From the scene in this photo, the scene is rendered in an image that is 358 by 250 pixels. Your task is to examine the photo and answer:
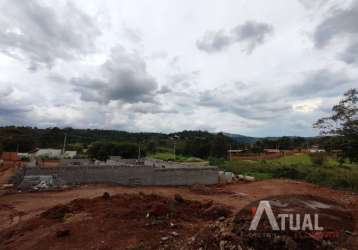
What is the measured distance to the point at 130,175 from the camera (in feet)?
54.9

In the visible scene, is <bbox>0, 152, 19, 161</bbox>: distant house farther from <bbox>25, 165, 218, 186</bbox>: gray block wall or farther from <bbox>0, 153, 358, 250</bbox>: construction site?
<bbox>25, 165, 218, 186</bbox>: gray block wall

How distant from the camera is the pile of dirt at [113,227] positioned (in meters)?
6.20

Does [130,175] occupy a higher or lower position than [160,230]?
higher

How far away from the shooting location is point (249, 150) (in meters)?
54.5

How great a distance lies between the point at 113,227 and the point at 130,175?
978 centimetres

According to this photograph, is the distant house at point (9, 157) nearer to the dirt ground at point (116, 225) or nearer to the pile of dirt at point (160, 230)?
the dirt ground at point (116, 225)

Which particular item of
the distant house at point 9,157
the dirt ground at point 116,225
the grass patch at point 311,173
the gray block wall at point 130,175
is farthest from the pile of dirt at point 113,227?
A: the distant house at point 9,157

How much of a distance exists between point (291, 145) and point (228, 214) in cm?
5552

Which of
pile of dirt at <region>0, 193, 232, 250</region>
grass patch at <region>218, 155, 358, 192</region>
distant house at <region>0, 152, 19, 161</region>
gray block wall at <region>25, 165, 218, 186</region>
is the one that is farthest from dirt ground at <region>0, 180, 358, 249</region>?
distant house at <region>0, 152, 19, 161</region>

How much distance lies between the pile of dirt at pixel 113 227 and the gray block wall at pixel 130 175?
689 cm

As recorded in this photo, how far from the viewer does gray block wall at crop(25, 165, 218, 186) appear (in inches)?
619

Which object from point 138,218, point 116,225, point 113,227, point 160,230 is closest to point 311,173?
point 138,218

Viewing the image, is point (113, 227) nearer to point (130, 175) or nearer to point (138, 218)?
point (138, 218)

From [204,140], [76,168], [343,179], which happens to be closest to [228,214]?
[76,168]
